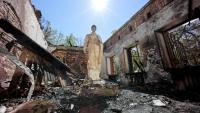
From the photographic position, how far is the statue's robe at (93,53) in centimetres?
620

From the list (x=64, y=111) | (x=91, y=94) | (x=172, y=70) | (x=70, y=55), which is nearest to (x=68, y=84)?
(x=91, y=94)

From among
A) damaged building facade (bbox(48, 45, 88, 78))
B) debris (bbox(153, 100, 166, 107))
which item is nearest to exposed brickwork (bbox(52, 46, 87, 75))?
damaged building facade (bbox(48, 45, 88, 78))

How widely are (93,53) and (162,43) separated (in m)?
3.25

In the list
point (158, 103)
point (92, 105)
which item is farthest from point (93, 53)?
point (158, 103)

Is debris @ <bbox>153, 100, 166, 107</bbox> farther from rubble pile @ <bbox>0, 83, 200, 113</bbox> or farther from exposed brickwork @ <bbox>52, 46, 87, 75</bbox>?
exposed brickwork @ <bbox>52, 46, 87, 75</bbox>

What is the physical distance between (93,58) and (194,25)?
284 inches

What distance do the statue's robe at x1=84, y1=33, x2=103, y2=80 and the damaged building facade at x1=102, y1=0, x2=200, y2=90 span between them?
277cm

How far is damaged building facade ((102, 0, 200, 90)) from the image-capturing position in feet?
19.1

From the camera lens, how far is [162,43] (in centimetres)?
742

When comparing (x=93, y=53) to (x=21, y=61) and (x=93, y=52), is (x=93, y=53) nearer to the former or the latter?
(x=93, y=52)

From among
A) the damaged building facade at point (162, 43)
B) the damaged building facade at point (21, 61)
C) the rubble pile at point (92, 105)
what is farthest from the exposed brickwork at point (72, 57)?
the rubble pile at point (92, 105)

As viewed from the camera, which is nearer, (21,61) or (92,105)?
(92,105)

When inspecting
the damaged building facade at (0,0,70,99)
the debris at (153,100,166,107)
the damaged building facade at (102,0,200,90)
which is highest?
the damaged building facade at (102,0,200,90)

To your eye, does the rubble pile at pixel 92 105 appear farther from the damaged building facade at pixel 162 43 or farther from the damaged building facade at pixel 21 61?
the damaged building facade at pixel 162 43
